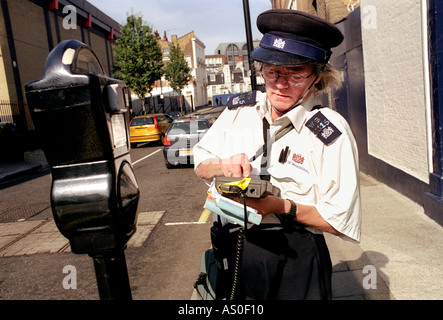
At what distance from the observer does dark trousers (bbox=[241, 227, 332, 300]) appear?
1.43 meters

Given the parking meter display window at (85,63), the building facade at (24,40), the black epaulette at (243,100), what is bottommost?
the black epaulette at (243,100)

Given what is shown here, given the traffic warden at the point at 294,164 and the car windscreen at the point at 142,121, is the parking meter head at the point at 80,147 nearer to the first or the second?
the traffic warden at the point at 294,164

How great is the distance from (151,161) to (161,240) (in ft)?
23.3

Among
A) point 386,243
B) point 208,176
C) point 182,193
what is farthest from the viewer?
point 182,193

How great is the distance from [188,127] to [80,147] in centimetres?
920

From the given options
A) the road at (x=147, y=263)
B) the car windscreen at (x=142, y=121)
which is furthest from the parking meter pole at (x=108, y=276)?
the car windscreen at (x=142, y=121)

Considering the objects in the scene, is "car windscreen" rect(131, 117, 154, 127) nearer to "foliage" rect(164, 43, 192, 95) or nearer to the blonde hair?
the blonde hair

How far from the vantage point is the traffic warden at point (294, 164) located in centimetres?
138

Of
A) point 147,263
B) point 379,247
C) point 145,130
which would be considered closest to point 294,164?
point 379,247

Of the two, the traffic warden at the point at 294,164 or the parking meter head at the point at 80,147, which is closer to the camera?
the parking meter head at the point at 80,147

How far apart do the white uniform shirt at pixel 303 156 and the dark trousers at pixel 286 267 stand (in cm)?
7

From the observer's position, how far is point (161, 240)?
15.2 ft
